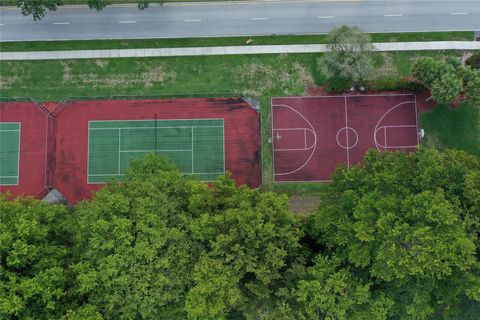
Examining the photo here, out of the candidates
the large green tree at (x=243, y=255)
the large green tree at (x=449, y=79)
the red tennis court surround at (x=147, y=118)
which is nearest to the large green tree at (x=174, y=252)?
the large green tree at (x=243, y=255)

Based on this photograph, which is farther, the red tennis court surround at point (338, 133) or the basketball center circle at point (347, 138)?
the basketball center circle at point (347, 138)

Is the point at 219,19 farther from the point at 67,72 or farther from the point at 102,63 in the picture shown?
the point at 67,72

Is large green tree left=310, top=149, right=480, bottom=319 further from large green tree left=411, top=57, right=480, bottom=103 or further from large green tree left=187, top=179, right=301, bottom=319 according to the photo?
large green tree left=411, top=57, right=480, bottom=103

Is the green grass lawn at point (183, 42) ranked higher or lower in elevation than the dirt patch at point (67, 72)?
higher

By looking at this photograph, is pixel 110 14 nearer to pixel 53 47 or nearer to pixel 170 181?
pixel 53 47

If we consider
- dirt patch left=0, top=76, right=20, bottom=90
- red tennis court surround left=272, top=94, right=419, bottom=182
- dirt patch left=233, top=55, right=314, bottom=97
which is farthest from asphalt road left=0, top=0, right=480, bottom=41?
red tennis court surround left=272, top=94, right=419, bottom=182

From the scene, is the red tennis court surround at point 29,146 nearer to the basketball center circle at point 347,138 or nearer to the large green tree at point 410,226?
the large green tree at point 410,226
